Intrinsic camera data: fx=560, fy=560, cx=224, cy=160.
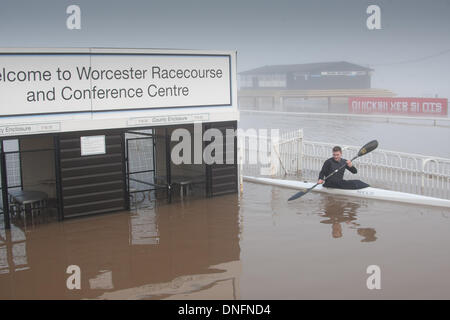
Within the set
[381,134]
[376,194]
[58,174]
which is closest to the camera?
[58,174]

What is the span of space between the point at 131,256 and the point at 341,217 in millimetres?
4594

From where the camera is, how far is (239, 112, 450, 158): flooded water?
26516mm

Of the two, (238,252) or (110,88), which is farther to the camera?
(110,88)

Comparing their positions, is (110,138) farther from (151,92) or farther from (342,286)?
(342,286)

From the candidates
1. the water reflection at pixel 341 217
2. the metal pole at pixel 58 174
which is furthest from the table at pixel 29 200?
the water reflection at pixel 341 217

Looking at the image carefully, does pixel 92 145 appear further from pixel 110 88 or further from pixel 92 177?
pixel 110 88

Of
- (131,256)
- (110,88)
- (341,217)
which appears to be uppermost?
(110,88)

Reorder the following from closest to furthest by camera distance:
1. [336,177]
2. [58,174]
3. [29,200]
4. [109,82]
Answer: [58,174], [29,200], [109,82], [336,177]

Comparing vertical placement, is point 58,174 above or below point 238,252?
above

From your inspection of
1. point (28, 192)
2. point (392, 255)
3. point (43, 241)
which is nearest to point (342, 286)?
point (392, 255)

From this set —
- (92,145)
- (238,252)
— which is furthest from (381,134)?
(238,252)

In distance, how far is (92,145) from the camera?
11742 millimetres

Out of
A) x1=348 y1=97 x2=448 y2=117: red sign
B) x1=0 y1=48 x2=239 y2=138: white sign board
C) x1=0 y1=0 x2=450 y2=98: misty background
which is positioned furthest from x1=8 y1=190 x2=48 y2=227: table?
x1=0 y1=0 x2=450 y2=98: misty background

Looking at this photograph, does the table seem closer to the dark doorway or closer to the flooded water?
the dark doorway
